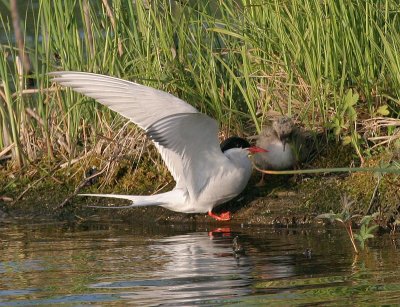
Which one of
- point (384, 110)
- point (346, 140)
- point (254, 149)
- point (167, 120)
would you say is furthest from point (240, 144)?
point (384, 110)

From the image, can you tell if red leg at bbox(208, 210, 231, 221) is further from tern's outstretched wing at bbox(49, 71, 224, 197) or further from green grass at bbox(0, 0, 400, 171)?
green grass at bbox(0, 0, 400, 171)

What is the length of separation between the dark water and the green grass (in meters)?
1.13

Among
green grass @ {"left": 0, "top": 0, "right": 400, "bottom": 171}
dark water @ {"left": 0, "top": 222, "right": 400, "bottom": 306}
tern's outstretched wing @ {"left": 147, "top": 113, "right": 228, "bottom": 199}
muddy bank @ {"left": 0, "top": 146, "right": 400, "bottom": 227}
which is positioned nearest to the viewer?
dark water @ {"left": 0, "top": 222, "right": 400, "bottom": 306}

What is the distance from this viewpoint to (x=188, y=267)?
719 cm

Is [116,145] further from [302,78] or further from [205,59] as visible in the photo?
[302,78]

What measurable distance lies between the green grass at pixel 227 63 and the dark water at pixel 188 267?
44.6 inches

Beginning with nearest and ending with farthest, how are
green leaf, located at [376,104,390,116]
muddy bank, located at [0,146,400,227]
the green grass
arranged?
muddy bank, located at [0,146,400,227]
green leaf, located at [376,104,390,116]
the green grass

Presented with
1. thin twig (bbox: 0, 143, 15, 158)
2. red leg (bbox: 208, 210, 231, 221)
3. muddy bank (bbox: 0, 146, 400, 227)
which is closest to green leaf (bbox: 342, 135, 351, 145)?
muddy bank (bbox: 0, 146, 400, 227)

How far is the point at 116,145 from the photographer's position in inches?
378

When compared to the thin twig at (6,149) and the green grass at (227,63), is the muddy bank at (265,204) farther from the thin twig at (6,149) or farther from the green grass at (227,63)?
the thin twig at (6,149)

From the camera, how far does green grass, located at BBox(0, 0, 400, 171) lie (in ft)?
29.3

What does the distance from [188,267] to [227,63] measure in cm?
295

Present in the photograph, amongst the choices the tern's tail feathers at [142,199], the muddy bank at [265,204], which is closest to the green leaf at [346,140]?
the muddy bank at [265,204]

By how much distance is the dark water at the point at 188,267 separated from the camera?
20.3 feet
